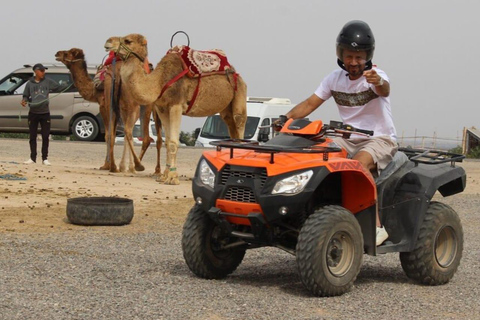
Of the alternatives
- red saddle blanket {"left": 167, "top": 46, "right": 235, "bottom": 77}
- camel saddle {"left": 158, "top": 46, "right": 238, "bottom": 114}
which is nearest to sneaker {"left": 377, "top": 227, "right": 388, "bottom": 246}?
camel saddle {"left": 158, "top": 46, "right": 238, "bottom": 114}

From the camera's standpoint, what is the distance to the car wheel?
31.6 metres

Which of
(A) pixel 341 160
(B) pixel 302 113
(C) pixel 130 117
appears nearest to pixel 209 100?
(C) pixel 130 117

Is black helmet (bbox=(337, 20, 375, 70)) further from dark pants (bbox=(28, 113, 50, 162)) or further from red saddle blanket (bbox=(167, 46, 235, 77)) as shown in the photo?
dark pants (bbox=(28, 113, 50, 162))

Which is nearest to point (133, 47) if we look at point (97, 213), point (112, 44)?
point (112, 44)

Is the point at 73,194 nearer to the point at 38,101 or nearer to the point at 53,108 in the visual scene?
the point at 38,101

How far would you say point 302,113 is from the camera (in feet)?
29.2

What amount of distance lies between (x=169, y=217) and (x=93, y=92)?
7.99 meters

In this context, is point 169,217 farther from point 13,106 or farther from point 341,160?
point 13,106

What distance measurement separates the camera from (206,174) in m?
8.05

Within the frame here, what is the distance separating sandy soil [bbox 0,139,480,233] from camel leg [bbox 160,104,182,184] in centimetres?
23

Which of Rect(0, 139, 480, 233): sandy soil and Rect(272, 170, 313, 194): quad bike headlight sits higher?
Rect(272, 170, 313, 194): quad bike headlight

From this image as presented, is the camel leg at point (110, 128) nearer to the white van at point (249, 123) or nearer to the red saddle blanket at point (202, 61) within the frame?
the red saddle blanket at point (202, 61)

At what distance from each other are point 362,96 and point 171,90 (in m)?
10.1

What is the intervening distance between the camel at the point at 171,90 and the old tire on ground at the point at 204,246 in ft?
31.8
